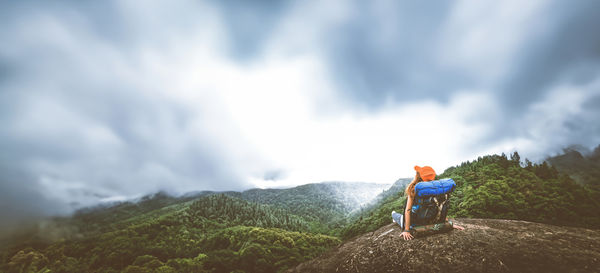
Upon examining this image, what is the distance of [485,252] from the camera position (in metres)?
7.24

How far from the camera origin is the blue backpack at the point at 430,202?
25.2 ft

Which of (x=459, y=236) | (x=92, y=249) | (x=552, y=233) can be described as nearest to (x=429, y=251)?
(x=459, y=236)

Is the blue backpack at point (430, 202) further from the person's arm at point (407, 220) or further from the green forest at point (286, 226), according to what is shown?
the green forest at point (286, 226)

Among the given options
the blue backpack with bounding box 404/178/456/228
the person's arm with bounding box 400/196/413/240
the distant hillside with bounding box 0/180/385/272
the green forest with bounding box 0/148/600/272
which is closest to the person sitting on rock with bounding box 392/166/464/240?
the person's arm with bounding box 400/196/413/240

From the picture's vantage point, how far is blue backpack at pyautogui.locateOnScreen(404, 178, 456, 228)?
7.68 metres

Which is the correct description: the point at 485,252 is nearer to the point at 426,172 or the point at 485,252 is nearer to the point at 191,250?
the point at 426,172

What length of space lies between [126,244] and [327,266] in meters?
170

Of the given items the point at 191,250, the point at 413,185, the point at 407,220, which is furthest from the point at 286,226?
the point at 413,185

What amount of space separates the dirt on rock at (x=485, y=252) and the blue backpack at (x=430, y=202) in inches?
31.8

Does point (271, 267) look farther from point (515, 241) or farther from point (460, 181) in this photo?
point (515, 241)

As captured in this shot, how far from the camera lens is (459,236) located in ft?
27.3

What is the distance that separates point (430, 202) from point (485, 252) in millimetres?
2357

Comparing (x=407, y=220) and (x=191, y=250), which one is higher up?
(x=407, y=220)

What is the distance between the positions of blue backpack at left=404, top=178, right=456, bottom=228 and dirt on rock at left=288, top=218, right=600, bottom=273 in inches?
31.8
